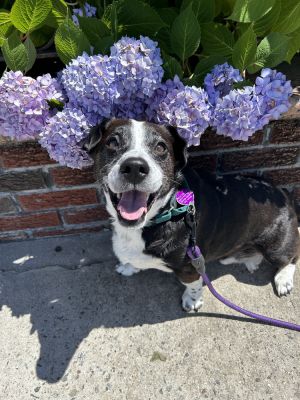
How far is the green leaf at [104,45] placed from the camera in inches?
76.2

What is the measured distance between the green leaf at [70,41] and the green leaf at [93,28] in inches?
4.1

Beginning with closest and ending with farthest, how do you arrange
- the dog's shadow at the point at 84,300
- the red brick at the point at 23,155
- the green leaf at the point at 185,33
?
the green leaf at the point at 185,33 < the red brick at the point at 23,155 < the dog's shadow at the point at 84,300

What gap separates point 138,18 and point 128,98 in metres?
0.41

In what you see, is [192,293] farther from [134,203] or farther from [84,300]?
[134,203]

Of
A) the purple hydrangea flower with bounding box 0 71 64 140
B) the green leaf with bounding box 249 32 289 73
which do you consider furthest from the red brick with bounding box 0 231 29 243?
the green leaf with bounding box 249 32 289 73

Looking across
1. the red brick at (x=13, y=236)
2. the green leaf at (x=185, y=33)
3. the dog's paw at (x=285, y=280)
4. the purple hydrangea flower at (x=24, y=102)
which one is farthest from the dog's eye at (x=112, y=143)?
the dog's paw at (x=285, y=280)

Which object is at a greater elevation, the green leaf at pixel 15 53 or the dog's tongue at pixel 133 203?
the green leaf at pixel 15 53

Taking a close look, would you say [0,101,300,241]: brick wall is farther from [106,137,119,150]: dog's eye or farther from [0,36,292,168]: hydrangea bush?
[106,137,119,150]: dog's eye

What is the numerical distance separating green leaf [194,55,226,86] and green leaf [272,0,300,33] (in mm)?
330

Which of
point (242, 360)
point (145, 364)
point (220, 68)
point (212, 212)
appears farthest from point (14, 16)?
point (242, 360)

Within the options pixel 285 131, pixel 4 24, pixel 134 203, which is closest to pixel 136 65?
pixel 134 203

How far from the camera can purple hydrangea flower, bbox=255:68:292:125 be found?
188cm

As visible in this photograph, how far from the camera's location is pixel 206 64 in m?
2.01

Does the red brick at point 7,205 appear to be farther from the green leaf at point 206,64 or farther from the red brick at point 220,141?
the green leaf at point 206,64
